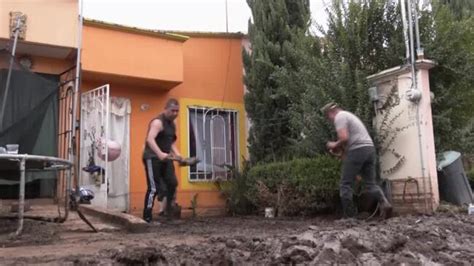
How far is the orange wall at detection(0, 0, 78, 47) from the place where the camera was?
8.95 meters

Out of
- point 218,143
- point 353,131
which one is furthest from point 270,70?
point 353,131

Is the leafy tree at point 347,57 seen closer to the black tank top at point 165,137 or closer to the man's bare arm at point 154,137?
the black tank top at point 165,137

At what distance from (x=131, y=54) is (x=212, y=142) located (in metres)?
2.69

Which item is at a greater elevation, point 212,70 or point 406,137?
point 212,70

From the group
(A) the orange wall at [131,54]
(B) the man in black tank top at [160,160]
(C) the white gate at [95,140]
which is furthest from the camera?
(A) the orange wall at [131,54]

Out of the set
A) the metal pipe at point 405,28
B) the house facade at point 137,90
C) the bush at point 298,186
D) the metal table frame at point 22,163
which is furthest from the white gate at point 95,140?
the metal pipe at point 405,28

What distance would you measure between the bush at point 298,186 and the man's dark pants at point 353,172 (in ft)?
4.40

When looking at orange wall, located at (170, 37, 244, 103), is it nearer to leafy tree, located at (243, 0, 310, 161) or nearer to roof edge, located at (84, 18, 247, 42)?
roof edge, located at (84, 18, 247, 42)

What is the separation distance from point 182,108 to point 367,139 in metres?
5.16

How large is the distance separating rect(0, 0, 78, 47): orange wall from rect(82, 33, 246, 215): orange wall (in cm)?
128

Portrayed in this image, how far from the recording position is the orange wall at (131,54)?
32.8ft

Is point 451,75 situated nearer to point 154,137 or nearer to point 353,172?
point 353,172

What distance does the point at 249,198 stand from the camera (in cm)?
1051

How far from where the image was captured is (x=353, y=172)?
23.9ft
